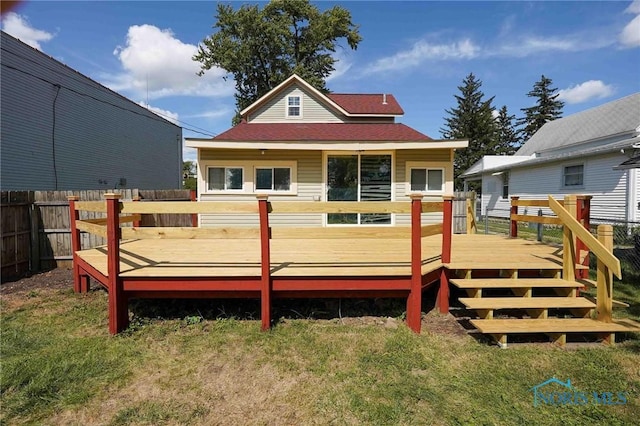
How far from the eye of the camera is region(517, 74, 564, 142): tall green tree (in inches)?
1678

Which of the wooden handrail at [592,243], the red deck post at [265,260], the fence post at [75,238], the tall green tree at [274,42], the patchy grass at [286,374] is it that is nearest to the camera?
the patchy grass at [286,374]

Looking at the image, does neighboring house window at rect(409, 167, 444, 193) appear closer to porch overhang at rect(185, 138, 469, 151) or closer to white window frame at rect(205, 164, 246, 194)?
porch overhang at rect(185, 138, 469, 151)

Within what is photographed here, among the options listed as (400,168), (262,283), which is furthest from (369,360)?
A: (400,168)

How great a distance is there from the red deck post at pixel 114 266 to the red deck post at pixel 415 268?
334cm

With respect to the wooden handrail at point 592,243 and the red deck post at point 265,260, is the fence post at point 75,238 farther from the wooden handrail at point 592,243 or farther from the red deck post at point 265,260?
the wooden handrail at point 592,243

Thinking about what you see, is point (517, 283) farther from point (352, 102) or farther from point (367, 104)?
point (352, 102)

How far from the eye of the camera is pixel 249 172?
9.79 m

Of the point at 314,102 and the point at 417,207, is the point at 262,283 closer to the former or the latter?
the point at 417,207

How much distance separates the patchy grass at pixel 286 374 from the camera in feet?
8.36

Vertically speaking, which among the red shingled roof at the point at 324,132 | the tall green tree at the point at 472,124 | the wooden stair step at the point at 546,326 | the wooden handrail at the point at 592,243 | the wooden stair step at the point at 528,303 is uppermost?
the tall green tree at the point at 472,124

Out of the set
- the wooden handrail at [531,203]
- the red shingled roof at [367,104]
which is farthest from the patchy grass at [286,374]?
the red shingled roof at [367,104]

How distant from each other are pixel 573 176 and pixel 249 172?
14201mm

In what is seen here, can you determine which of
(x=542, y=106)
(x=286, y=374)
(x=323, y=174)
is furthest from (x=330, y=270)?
(x=542, y=106)

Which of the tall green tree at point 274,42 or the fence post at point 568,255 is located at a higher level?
the tall green tree at point 274,42
